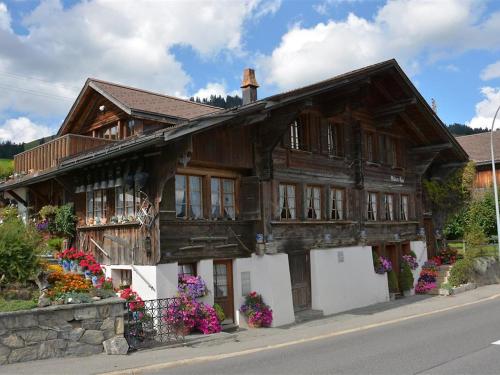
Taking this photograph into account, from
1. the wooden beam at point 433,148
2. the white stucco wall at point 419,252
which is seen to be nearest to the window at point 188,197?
the white stucco wall at point 419,252

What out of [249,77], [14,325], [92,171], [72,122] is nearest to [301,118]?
[249,77]

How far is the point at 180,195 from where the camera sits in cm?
1381

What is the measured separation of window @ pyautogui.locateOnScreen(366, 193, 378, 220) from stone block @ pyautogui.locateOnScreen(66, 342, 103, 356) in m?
12.9

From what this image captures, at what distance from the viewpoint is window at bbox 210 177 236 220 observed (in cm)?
1476

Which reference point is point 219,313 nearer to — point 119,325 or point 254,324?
point 254,324

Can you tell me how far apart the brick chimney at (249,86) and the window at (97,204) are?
5.69 m

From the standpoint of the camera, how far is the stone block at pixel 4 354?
8.88m

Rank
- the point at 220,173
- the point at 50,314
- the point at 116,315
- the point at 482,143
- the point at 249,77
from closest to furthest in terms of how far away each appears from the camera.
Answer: the point at 50,314 < the point at 116,315 < the point at 220,173 < the point at 249,77 < the point at 482,143

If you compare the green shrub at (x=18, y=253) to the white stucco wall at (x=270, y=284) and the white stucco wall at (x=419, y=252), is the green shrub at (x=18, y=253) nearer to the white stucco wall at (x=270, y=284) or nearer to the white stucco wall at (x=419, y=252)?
the white stucco wall at (x=270, y=284)

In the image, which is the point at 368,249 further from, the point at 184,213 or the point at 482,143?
the point at 482,143

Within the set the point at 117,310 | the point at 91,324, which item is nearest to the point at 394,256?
the point at 117,310

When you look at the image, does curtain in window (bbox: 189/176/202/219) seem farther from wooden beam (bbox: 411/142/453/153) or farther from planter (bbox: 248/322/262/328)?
wooden beam (bbox: 411/142/453/153)

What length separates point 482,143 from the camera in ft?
139

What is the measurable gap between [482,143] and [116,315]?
128ft
